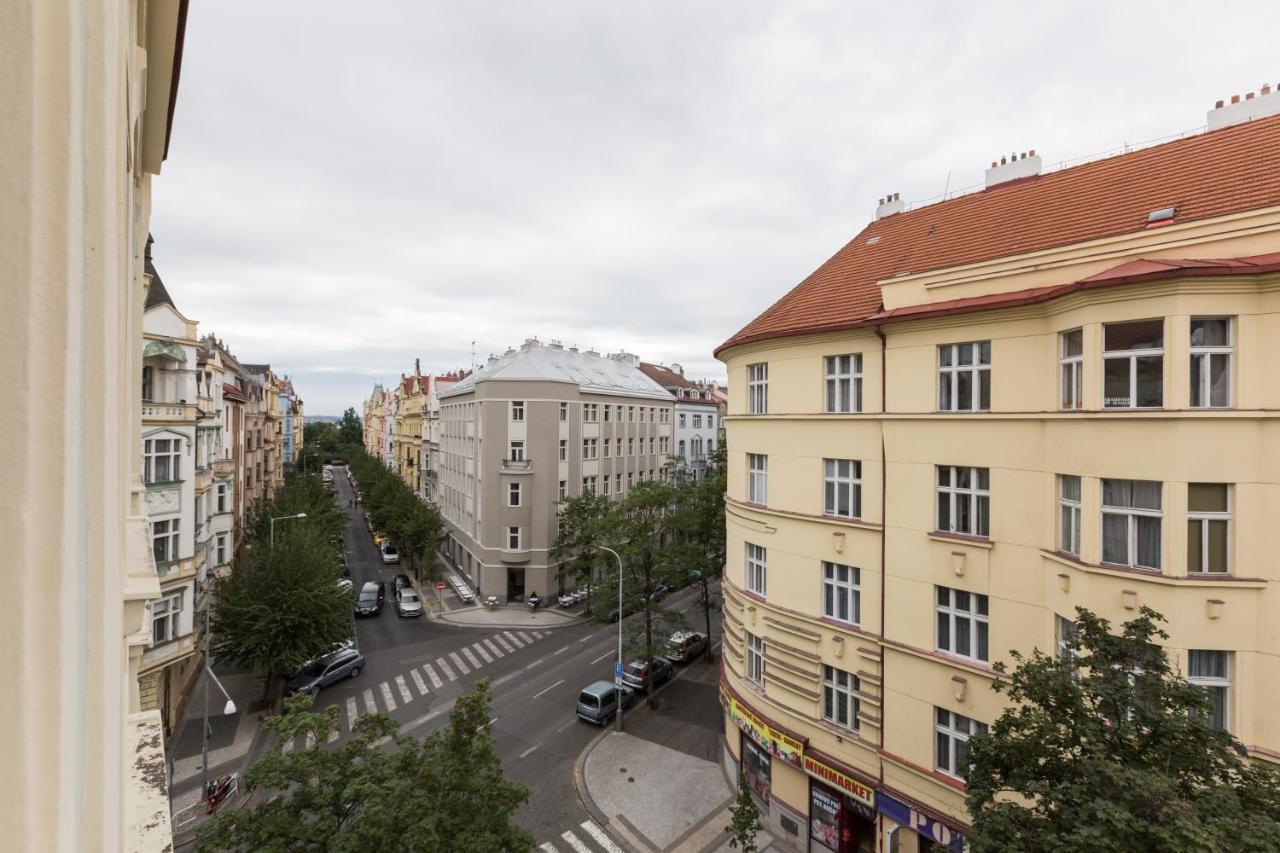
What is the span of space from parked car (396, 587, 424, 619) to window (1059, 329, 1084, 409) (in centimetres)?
3179

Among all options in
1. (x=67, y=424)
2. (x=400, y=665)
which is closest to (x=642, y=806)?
(x=400, y=665)

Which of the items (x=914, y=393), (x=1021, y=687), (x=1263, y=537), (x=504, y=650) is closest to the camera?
(x=1021, y=687)

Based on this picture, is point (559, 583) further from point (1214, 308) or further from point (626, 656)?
point (1214, 308)

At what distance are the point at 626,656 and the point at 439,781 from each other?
17.0m

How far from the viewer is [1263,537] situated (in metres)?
9.41

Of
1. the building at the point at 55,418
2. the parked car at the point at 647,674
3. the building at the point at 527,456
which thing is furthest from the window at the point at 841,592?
the building at the point at 527,456

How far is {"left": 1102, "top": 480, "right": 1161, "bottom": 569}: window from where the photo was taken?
9906 mm

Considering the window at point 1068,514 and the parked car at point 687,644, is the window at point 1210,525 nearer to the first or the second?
the window at point 1068,514

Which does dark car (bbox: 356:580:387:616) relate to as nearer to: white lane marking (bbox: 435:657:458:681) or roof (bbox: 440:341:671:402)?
white lane marking (bbox: 435:657:458:681)

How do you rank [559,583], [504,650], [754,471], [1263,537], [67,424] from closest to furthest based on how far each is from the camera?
[67,424]
[1263,537]
[754,471]
[504,650]
[559,583]

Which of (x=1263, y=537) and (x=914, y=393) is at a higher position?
(x=914, y=393)

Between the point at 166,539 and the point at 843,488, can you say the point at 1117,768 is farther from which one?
the point at 166,539

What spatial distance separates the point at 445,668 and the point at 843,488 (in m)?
20.0

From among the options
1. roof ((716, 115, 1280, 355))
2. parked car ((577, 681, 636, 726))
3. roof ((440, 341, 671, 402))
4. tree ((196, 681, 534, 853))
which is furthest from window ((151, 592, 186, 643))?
roof ((716, 115, 1280, 355))
